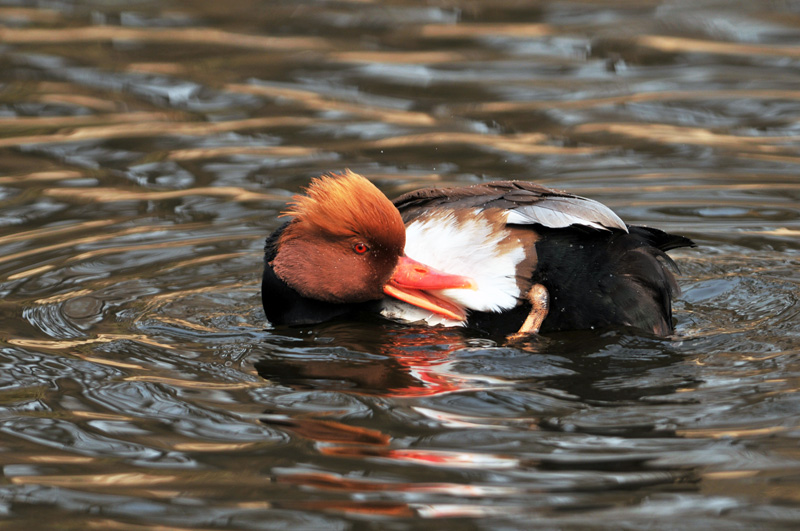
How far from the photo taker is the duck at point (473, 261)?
A: 5.09 meters

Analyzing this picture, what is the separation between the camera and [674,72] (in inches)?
406

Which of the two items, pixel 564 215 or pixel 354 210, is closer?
pixel 564 215

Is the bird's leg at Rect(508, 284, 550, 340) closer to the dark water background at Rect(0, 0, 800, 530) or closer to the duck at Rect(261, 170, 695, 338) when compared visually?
the duck at Rect(261, 170, 695, 338)

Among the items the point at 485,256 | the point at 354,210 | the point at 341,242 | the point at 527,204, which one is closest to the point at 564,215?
the point at 527,204

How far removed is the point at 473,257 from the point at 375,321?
0.70 meters

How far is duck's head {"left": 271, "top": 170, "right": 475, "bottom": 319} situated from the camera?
17.2 feet

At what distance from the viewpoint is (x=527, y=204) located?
5160 millimetres

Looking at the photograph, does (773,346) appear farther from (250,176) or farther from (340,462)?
(250,176)

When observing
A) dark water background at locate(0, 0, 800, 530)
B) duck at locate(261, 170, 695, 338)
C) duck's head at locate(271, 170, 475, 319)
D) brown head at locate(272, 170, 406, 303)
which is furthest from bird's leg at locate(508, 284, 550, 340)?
brown head at locate(272, 170, 406, 303)

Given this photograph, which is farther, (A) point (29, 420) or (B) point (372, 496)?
(A) point (29, 420)

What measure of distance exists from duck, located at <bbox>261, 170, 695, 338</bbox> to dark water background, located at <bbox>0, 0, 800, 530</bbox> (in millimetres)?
147

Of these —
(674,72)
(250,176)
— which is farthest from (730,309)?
(674,72)

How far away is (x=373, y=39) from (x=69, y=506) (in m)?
8.06

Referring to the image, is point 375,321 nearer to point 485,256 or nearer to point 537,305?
point 485,256
